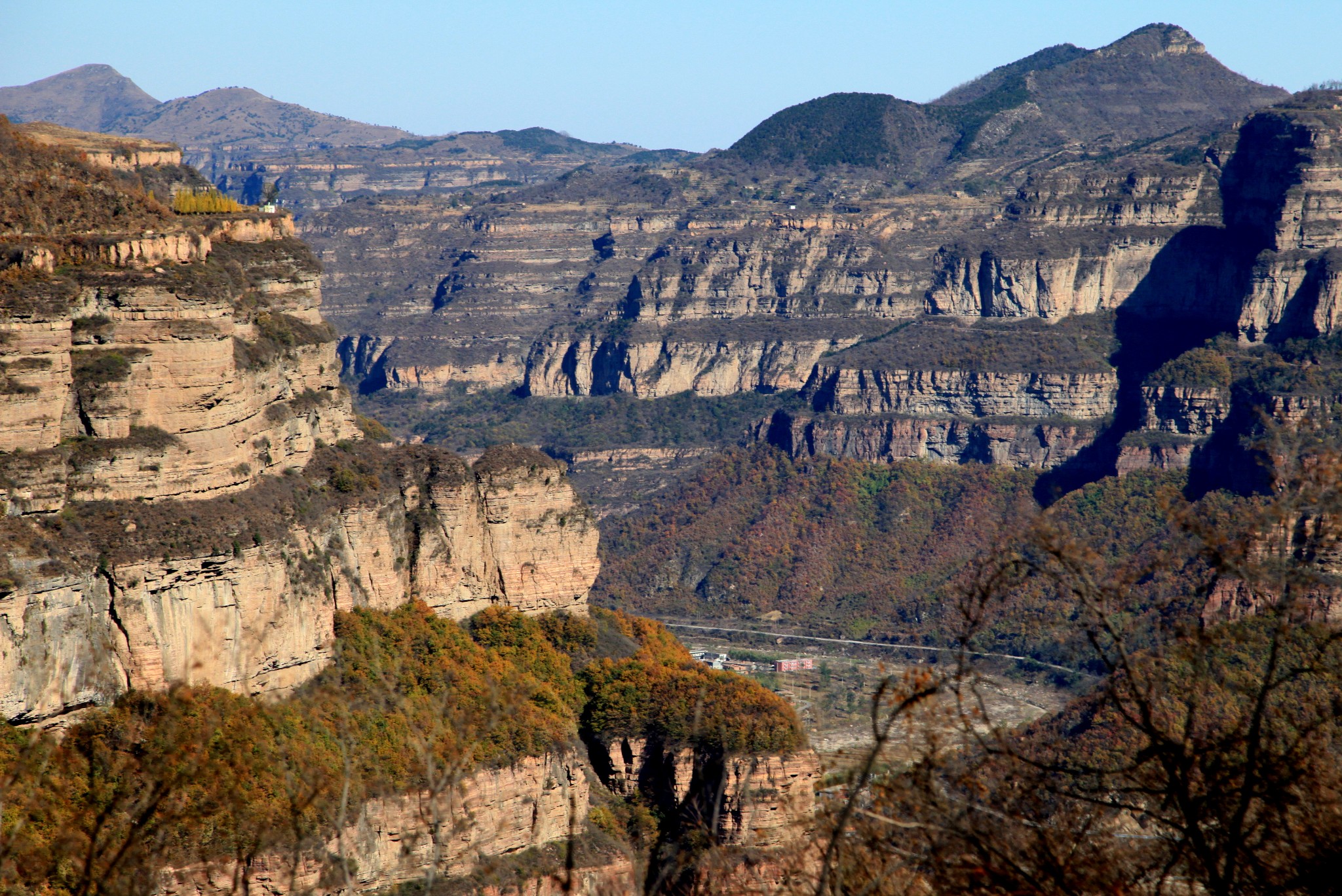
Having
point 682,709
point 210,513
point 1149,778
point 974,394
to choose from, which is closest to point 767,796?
point 682,709

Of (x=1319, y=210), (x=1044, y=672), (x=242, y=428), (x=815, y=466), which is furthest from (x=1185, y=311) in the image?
(x=242, y=428)

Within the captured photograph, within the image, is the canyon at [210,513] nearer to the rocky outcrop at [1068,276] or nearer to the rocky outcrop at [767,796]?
the rocky outcrop at [767,796]

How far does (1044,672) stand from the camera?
110 m

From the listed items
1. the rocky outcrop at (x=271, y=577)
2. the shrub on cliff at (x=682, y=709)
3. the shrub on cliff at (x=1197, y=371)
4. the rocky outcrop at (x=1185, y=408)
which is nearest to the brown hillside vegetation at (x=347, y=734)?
the shrub on cliff at (x=682, y=709)

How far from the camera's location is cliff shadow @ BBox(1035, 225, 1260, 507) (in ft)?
502

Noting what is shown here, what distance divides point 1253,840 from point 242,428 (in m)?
37.3

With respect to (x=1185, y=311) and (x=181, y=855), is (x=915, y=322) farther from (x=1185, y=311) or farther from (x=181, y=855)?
(x=181, y=855)

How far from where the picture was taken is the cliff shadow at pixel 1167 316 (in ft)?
502

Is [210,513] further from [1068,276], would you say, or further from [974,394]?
[1068,276]

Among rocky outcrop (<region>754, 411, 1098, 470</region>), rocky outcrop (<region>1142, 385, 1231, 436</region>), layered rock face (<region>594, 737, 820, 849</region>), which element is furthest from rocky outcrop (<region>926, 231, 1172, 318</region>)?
layered rock face (<region>594, 737, 820, 849</region>)

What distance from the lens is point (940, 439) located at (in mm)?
163000

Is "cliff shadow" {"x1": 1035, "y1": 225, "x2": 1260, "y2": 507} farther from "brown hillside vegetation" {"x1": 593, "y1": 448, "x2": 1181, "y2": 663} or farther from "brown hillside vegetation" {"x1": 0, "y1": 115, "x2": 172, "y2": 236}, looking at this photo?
"brown hillside vegetation" {"x1": 0, "y1": 115, "x2": 172, "y2": 236}

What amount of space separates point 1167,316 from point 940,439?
31102 mm

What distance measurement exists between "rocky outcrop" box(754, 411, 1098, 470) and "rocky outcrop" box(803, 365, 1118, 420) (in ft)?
5.53
